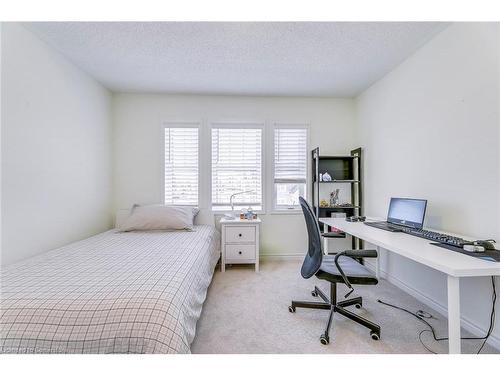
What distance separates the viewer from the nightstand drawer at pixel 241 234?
2.88 meters

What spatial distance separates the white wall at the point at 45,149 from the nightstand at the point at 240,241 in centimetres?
167

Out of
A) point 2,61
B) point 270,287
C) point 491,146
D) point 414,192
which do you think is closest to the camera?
point 491,146

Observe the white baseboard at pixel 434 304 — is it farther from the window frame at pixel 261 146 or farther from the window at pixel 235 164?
the window at pixel 235 164

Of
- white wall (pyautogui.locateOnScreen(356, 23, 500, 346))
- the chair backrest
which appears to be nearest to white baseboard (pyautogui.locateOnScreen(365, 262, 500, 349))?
white wall (pyautogui.locateOnScreen(356, 23, 500, 346))

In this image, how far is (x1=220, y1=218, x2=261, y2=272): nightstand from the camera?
9.41 ft

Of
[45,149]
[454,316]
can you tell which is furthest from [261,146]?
[454,316]

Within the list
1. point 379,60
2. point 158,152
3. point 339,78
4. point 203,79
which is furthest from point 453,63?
point 158,152

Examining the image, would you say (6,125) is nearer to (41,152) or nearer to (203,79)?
(41,152)

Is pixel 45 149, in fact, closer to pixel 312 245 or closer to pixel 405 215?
pixel 312 245

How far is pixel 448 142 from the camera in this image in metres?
1.86

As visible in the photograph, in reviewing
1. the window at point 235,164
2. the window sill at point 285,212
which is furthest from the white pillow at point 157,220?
the window sill at point 285,212

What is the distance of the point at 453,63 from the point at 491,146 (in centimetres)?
77

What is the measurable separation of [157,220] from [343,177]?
2646 millimetres

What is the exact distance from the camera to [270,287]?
240 centimetres
